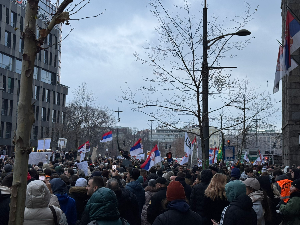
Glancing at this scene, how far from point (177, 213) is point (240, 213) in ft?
3.31

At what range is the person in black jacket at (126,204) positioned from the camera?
7651 millimetres

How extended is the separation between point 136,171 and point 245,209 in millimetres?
4252

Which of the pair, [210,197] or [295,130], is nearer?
[210,197]

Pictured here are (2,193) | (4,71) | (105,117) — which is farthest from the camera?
(105,117)

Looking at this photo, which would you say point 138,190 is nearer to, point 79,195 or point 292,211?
point 79,195

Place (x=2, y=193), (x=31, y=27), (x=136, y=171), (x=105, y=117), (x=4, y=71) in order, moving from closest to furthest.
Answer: (x=31, y=27), (x=2, y=193), (x=136, y=171), (x=4, y=71), (x=105, y=117)

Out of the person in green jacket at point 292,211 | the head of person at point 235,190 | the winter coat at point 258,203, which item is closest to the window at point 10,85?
the person in green jacket at point 292,211

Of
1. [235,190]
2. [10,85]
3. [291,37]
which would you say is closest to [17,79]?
[10,85]

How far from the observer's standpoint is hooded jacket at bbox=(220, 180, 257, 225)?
593 centimetres

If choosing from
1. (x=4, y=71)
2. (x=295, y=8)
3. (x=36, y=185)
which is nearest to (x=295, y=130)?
(x=295, y=8)

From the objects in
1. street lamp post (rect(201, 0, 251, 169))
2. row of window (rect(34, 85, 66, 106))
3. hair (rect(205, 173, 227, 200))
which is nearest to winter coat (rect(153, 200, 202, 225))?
hair (rect(205, 173, 227, 200))

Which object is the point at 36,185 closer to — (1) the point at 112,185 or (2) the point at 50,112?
(1) the point at 112,185

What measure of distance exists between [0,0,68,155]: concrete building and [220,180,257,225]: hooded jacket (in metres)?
53.6

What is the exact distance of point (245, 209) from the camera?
6.01 meters
